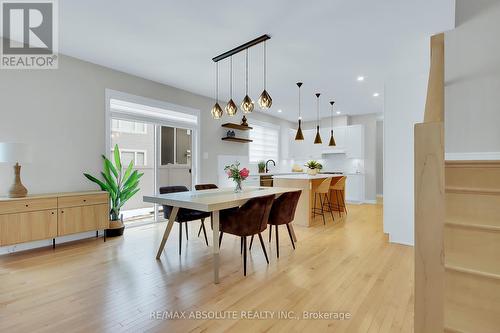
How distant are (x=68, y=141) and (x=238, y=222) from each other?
301 centimetres

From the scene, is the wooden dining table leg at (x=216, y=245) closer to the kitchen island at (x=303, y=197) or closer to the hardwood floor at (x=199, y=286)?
the hardwood floor at (x=199, y=286)

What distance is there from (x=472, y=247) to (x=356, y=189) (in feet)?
19.7

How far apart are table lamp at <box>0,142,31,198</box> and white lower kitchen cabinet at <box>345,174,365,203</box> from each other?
23.8ft

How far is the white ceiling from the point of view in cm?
255

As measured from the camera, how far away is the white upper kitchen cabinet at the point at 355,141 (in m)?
7.27

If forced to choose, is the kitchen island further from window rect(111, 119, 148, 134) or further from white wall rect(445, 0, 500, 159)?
window rect(111, 119, 148, 134)

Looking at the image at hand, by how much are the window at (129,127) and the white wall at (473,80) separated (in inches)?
199

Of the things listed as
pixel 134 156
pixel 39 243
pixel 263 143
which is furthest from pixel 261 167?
pixel 39 243

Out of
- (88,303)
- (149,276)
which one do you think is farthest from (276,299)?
(88,303)

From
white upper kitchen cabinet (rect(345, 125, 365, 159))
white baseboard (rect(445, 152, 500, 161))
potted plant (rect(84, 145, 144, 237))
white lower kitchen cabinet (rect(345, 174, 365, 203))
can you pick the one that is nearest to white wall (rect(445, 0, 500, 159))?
white baseboard (rect(445, 152, 500, 161))

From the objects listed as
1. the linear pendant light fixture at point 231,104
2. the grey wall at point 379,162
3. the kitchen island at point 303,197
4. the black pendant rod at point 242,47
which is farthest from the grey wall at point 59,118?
the grey wall at point 379,162

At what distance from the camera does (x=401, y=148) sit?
3623 mm

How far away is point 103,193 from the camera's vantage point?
379 cm

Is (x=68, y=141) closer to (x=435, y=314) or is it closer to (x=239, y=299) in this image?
(x=239, y=299)
